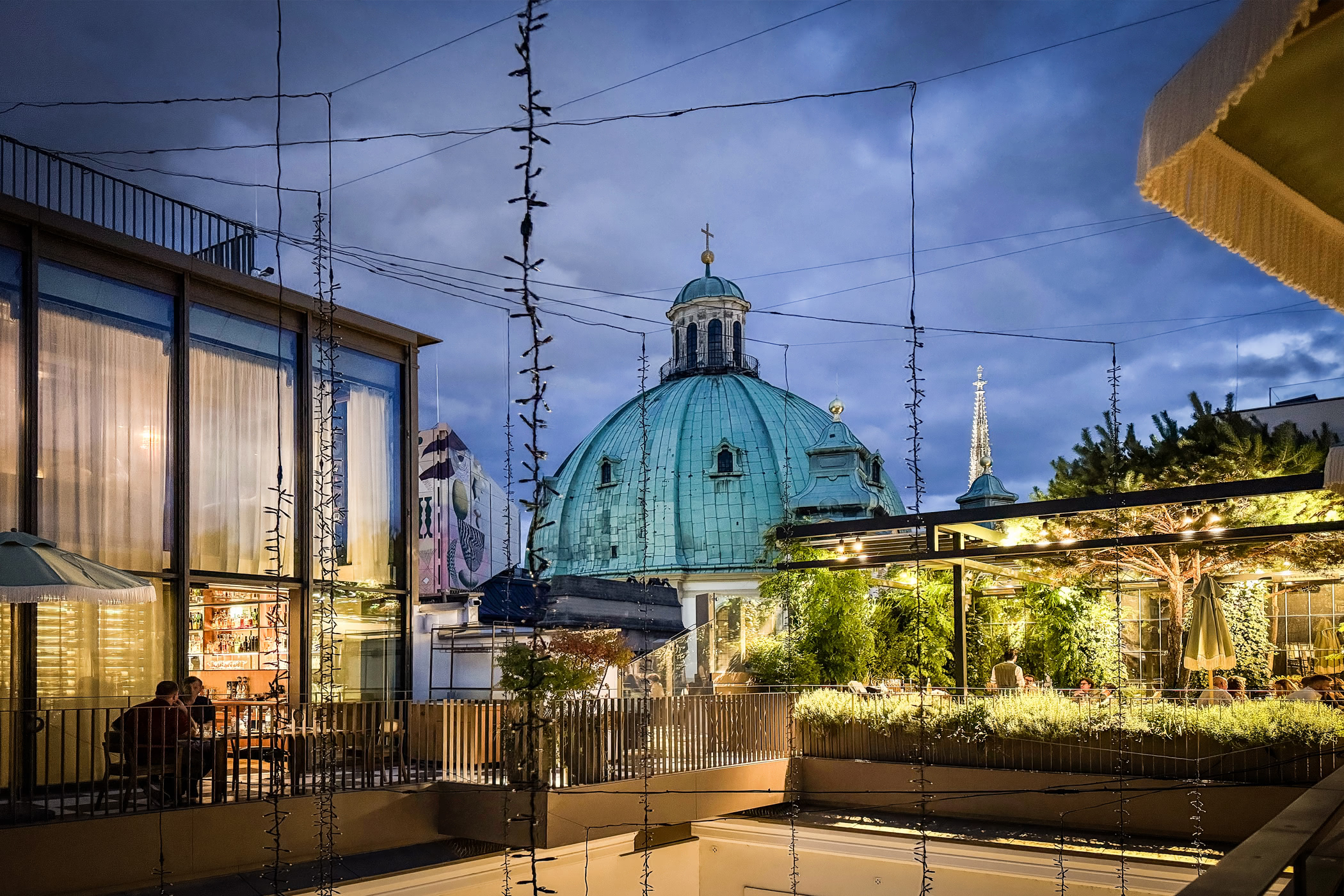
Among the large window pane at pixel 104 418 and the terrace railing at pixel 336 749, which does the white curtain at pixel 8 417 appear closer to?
the large window pane at pixel 104 418

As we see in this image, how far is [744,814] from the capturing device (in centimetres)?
1523

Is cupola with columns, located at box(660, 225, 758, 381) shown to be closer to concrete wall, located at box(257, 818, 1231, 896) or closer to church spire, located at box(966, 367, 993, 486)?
church spire, located at box(966, 367, 993, 486)

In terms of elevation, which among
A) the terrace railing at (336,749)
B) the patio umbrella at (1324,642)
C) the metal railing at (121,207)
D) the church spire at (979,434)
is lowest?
the patio umbrella at (1324,642)

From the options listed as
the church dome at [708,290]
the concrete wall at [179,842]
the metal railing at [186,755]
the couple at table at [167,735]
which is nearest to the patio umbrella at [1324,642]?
the metal railing at [186,755]

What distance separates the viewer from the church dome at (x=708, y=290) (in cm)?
5081

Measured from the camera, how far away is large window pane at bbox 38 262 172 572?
38.1ft

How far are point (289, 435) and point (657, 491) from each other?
3149 cm

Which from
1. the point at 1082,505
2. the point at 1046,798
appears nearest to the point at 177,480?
the point at 1046,798

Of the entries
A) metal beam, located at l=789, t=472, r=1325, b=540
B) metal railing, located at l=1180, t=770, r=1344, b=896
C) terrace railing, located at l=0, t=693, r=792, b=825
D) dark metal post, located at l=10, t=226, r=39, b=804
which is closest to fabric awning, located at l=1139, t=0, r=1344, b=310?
metal railing, located at l=1180, t=770, r=1344, b=896

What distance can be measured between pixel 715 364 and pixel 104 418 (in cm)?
3933

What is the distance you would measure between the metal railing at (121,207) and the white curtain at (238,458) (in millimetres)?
1273

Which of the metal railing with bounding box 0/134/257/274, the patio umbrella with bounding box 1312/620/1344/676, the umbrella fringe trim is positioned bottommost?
the patio umbrella with bounding box 1312/620/1344/676

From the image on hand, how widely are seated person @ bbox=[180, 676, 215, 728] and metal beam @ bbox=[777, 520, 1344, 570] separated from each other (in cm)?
731

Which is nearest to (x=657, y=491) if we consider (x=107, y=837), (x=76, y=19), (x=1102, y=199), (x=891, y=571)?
(x=891, y=571)
